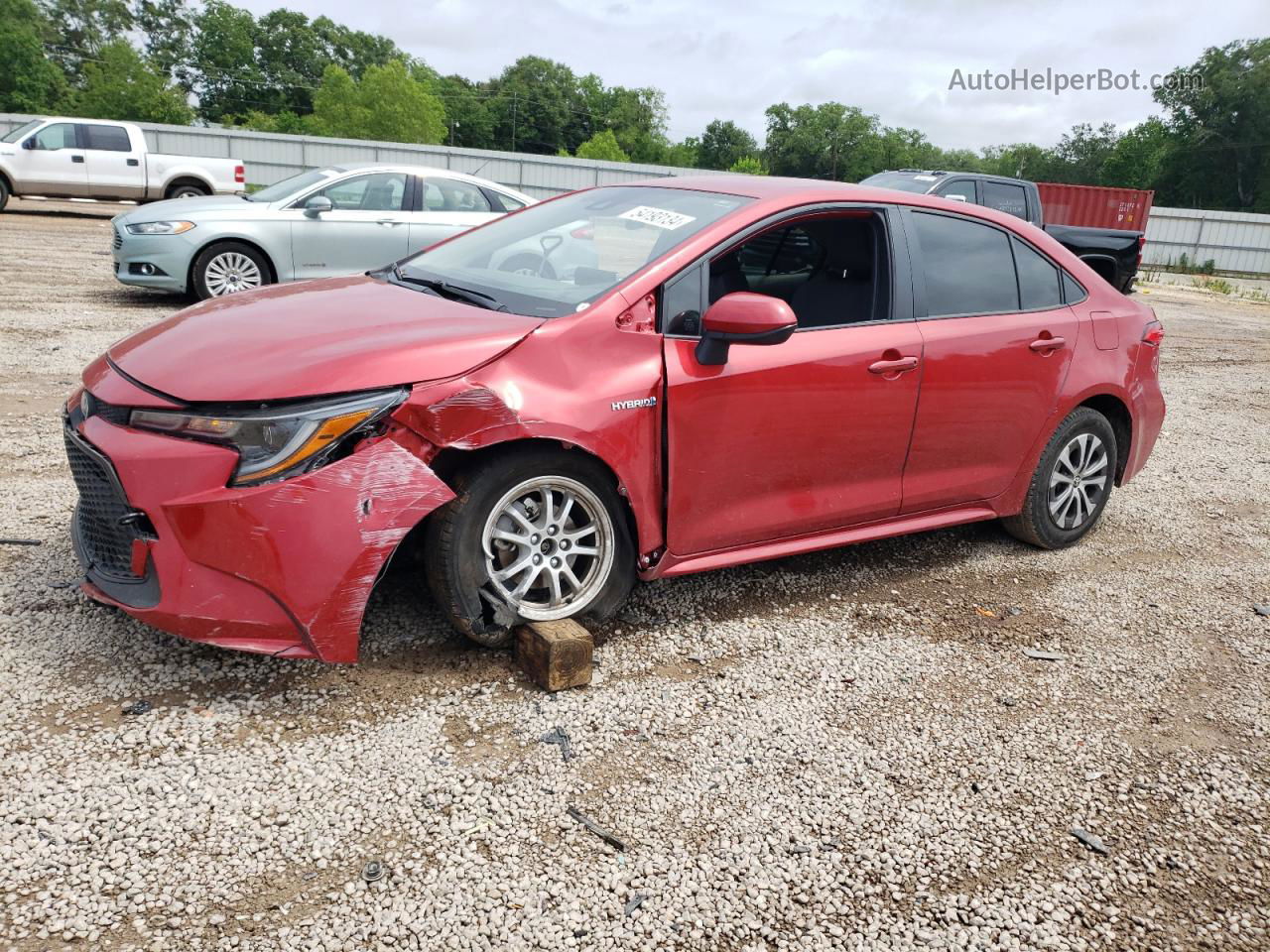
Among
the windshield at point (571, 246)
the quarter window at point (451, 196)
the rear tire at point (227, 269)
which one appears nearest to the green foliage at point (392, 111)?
the quarter window at point (451, 196)

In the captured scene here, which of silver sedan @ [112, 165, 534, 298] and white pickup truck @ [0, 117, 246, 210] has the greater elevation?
white pickup truck @ [0, 117, 246, 210]

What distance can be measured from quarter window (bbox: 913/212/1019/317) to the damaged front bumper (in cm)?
243

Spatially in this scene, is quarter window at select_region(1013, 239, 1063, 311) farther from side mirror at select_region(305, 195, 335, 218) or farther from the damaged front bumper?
side mirror at select_region(305, 195, 335, 218)

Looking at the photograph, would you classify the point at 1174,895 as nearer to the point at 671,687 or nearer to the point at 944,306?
the point at 671,687

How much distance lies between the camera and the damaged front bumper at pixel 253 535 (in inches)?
116

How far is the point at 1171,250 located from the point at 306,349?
4071 cm

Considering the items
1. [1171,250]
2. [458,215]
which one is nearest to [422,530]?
[458,215]

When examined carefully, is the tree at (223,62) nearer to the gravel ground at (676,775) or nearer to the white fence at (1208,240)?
the white fence at (1208,240)

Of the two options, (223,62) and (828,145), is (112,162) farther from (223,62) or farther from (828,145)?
(828,145)

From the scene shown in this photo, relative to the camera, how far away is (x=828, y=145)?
124 m

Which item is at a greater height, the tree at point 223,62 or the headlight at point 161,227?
the tree at point 223,62

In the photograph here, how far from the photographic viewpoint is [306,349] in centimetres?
319

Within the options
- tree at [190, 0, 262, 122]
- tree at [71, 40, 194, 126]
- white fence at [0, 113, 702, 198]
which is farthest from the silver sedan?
tree at [190, 0, 262, 122]

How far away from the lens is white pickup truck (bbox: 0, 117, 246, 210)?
19328 mm
